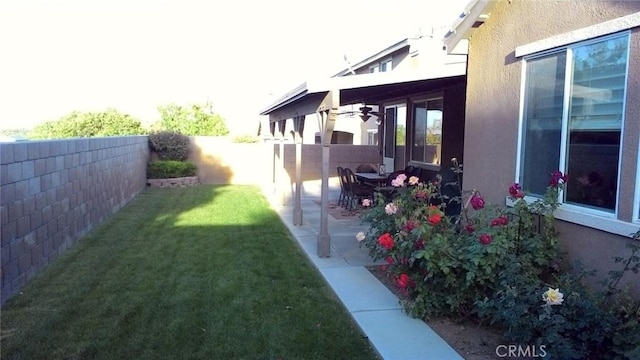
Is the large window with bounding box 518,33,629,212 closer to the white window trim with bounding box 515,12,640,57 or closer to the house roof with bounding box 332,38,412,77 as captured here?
the white window trim with bounding box 515,12,640,57

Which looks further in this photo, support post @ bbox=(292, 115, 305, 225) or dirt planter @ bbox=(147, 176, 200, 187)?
dirt planter @ bbox=(147, 176, 200, 187)

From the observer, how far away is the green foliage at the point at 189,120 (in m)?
24.1

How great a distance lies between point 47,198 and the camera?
5.82 meters

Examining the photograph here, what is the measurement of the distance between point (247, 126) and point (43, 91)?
12209mm

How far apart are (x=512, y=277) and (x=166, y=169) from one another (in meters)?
13.2

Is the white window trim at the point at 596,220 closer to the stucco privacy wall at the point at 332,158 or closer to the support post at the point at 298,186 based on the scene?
the support post at the point at 298,186

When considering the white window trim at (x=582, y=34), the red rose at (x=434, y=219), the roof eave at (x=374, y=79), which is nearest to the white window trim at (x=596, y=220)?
the red rose at (x=434, y=219)

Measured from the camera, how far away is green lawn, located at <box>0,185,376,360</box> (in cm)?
379

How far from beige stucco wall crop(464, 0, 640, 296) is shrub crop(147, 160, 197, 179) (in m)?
11.4

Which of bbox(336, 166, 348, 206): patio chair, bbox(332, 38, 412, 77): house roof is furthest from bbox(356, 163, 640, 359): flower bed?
bbox(332, 38, 412, 77): house roof

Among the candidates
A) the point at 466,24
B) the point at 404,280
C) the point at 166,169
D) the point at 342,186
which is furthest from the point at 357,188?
the point at 166,169

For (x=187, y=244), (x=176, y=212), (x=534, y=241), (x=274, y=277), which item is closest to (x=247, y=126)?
(x=176, y=212)

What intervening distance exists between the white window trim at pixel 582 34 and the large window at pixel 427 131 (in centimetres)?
522

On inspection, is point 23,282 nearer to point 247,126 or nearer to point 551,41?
point 551,41
